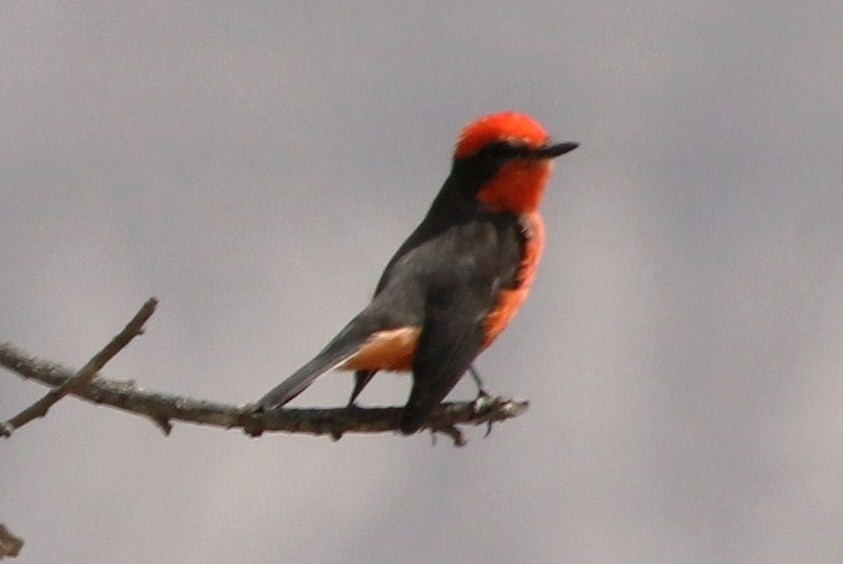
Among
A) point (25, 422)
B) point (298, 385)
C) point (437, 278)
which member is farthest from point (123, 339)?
point (437, 278)

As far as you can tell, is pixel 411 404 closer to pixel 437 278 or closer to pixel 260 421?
pixel 260 421

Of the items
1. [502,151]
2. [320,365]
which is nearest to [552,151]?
[502,151]

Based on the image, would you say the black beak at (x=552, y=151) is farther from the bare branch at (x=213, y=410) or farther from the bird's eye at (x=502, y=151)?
the bare branch at (x=213, y=410)

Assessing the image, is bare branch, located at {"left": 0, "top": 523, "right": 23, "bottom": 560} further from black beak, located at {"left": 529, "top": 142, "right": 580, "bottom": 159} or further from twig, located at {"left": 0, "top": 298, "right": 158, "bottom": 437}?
black beak, located at {"left": 529, "top": 142, "right": 580, "bottom": 159}

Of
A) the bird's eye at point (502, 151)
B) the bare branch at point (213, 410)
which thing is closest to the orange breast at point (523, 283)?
the bird's eye at point (502, 151)

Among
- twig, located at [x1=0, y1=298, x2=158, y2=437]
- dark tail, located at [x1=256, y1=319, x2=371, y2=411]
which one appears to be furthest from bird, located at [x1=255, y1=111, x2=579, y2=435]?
twig, located at [x1=0, y1=298, x2=158, y2=437]

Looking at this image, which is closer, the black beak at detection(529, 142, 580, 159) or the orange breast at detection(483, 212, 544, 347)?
the orange breast at detection(483, 212, 544, 347)
